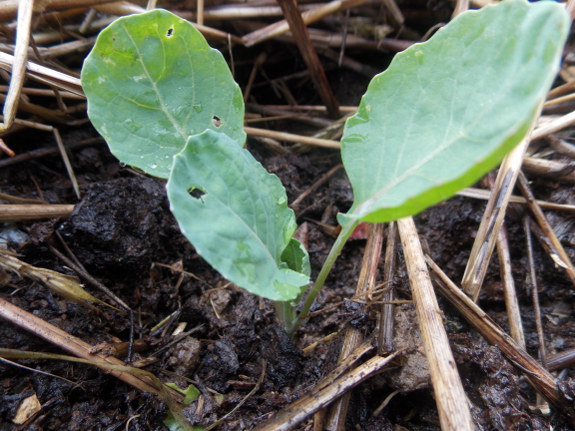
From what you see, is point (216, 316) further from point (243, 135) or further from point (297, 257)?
point (243, 135)

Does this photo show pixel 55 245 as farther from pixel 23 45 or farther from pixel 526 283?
pixel 526 283

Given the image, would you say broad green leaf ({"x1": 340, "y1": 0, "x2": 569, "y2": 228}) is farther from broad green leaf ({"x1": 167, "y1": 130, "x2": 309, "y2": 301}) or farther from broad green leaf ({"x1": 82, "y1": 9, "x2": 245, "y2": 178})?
broad green leaf ({"x1": 82, "y1": 9, "x2": 245, "y2": 178})

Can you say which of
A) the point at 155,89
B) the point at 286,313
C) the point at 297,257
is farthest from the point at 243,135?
the point at 286,313

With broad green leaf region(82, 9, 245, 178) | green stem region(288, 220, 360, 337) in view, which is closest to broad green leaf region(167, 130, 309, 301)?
green stem region(288, 220, 360, 337)

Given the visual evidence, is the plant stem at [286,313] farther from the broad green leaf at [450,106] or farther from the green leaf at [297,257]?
the broad green leaf at [450,106]

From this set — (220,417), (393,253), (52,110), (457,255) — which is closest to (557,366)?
(457,255)
